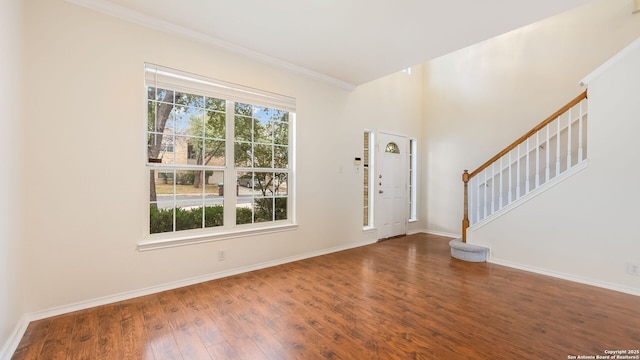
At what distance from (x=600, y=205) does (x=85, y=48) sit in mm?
5639

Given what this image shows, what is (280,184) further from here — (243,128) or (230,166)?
(243,128)

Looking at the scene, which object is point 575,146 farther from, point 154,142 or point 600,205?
point 154,142

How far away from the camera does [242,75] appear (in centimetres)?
336

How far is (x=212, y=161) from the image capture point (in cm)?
321

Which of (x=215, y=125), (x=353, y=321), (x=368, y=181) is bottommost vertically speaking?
(x=353, y=321)

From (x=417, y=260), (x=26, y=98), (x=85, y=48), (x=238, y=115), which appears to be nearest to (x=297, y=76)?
(x=238, y=115)

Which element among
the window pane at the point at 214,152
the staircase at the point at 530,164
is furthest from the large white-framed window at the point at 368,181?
the window pane at the point at 214,152

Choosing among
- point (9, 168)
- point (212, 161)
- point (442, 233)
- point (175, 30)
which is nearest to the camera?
point (9, 168)

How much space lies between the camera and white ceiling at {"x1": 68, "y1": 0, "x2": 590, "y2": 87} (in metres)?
2.42

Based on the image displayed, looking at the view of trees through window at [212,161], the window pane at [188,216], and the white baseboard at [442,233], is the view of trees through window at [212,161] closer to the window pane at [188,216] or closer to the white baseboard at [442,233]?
the window pane at [188,216]

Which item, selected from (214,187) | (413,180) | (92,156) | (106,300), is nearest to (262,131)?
(214,187)

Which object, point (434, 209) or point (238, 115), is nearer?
point (238, 115)

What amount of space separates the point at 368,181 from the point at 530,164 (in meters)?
2.74

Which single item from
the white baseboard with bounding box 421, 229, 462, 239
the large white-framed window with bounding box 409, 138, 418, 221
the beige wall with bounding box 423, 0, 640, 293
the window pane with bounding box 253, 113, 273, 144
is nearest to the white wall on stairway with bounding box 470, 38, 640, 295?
the beige wall with bounding box 423, 0, 640, 293
